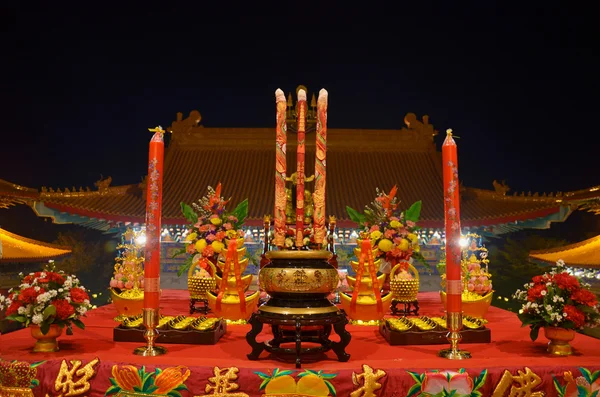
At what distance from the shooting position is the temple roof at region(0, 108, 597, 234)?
24.0ft

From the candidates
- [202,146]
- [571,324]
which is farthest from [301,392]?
[202,146]

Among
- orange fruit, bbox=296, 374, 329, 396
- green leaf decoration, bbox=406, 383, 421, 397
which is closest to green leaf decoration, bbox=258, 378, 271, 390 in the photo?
orange fruit, bbox=296, 374, 329, 396

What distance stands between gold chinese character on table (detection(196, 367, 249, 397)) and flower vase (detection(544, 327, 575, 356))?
1412mm

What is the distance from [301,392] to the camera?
188 centimetres

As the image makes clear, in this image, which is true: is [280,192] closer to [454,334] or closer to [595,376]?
[454,334]

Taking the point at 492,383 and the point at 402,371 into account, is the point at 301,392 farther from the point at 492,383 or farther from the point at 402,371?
the point at 492,383

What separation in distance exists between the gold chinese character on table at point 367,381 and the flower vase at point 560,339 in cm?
90

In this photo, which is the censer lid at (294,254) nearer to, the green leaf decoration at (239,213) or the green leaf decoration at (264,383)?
the green leaf decoration at (264,383)

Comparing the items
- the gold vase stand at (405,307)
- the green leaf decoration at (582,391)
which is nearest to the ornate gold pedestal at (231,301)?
the gold vase stand at (405,307)

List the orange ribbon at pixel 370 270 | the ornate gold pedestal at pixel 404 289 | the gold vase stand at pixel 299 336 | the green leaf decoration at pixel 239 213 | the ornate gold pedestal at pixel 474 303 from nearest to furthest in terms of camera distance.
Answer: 1. the gold vase stand at pixel 299 336
2. the orange ribbon at pixel 370 270
3. the ornate gold pedestal at pixel 474 303
4. the ornate gold pedestal at pixel 404 289
5. the green leaf decoration at pixel 239 213

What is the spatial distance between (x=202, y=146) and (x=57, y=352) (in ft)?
26.5

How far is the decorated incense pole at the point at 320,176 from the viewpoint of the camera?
2234mm

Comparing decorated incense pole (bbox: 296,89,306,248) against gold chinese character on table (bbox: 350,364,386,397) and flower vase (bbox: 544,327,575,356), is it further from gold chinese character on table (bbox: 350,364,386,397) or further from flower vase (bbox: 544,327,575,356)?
flower vase (bbox: 544,327,575,356)

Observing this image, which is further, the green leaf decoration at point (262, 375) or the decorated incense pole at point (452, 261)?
the decorated incense pole at point (452, 261)
